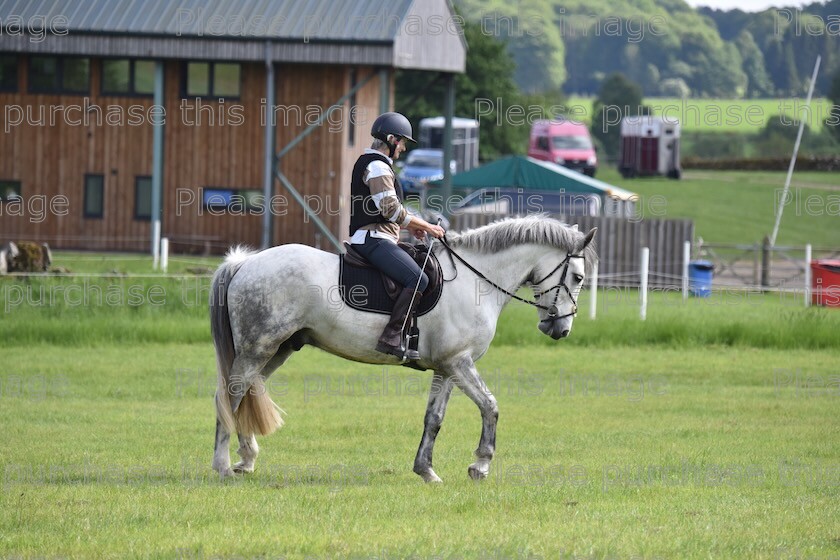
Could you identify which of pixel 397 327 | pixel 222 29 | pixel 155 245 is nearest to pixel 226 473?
pixel 397 327

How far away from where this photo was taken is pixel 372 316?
1027cm

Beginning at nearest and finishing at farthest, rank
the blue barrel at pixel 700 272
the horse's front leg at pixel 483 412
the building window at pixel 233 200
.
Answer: the horse's front leg at pixel 483 412
the blue barrel at pixel 700 272
the building window at pixel 233 200

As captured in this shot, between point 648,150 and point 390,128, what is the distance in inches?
2226

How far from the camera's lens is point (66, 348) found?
19000 millimetres

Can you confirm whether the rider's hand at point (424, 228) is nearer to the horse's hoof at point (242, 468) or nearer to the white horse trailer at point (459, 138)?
the horse's hoof at point (242, 468)

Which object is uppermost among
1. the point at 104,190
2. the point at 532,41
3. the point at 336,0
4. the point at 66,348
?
the point at 532,41

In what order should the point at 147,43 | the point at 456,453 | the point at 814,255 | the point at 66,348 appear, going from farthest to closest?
the point at 814,255 < the point at 147,43 < the point at 66,348 < the point at 456,453

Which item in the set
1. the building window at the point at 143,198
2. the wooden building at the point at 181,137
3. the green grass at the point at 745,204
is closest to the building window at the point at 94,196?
the wooden building at the point at 181,137

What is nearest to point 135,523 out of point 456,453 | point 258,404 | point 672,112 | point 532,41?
point 258,404

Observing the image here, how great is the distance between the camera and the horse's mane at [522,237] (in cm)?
1062

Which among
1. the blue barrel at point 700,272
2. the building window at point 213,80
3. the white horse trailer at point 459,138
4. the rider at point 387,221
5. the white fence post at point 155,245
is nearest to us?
the rider at point 387,221

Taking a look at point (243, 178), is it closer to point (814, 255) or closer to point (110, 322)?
point (110, 322)

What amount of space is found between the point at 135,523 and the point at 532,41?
157 metres

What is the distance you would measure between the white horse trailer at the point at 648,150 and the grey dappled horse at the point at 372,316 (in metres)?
53.1
